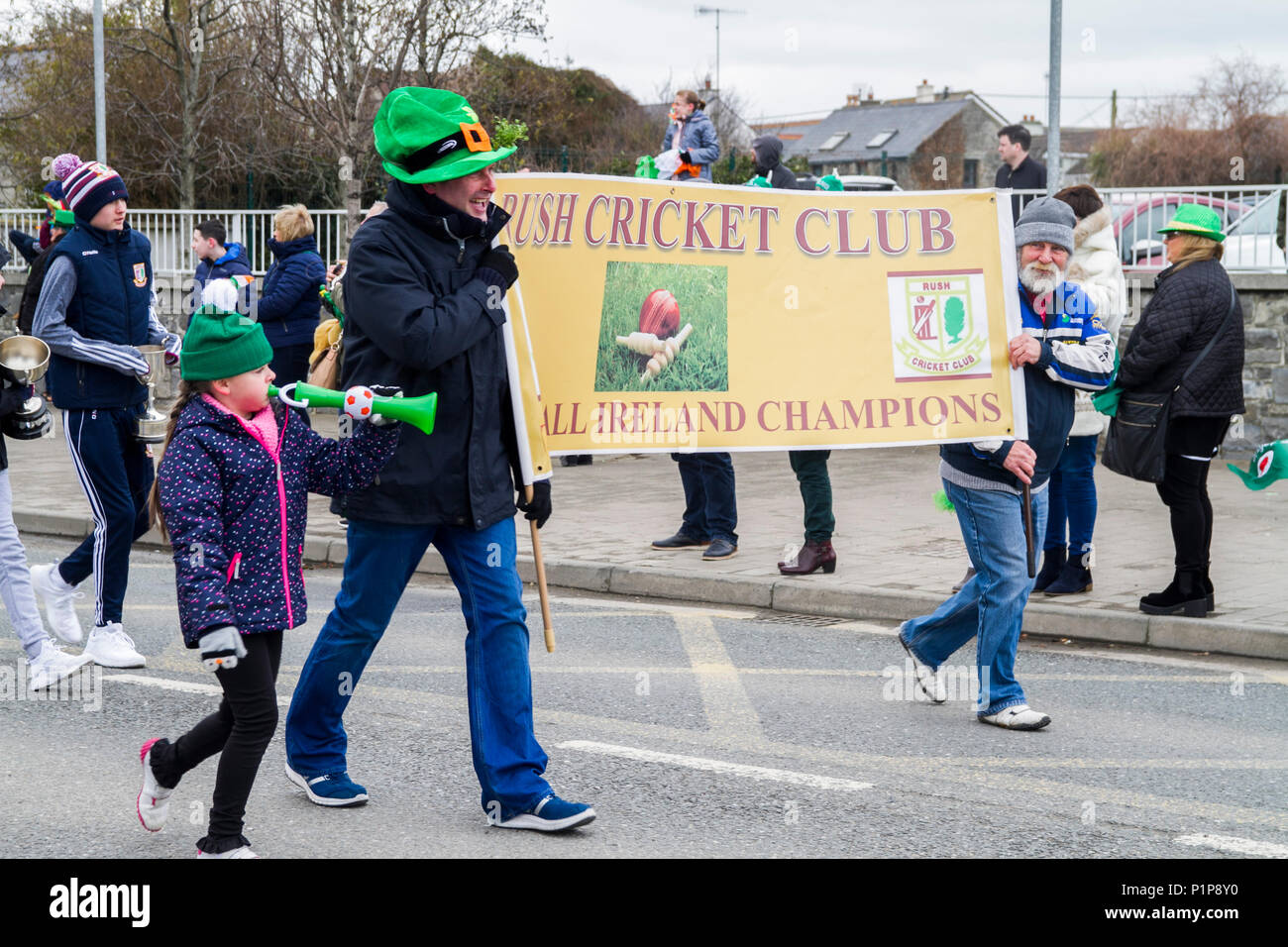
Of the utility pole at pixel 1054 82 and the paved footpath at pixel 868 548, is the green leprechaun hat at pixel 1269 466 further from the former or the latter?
the utility pole at pixel 1054 82

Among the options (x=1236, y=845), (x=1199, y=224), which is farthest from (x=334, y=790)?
(x=1199, y=224)

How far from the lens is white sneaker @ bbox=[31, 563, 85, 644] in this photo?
6.92m

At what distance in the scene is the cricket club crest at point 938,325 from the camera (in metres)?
6.20

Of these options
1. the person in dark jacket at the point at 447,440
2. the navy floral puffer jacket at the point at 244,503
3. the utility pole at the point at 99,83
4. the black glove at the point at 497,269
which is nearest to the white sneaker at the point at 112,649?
the person in dark jacket at the point at 447,440

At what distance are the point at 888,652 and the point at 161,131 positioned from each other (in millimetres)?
21961

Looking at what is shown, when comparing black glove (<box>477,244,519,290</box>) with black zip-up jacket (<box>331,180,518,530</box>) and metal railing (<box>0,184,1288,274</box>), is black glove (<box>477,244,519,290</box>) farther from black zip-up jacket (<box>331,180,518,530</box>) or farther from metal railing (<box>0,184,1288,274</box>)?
metal railing (<box>0,184,1288,274</box>)

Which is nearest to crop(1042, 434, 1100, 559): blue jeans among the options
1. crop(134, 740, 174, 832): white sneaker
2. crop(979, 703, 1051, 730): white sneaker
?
crop(979, 703, 1051, 730): white sneaker

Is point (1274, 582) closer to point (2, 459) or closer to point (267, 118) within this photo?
point (2, 459)

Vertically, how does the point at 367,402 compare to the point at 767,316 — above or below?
below

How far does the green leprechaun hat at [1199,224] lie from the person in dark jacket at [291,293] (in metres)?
5.82

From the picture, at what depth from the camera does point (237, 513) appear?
13.4ft

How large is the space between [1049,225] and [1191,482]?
2.14 meters

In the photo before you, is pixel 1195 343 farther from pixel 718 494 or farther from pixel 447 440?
pixel 447 440

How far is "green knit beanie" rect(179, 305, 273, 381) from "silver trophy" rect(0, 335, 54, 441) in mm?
2198
